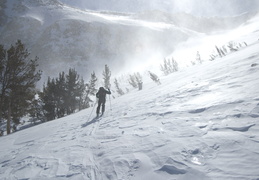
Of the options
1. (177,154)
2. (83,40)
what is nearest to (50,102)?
(177,154)

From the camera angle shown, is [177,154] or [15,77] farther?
[15,77]

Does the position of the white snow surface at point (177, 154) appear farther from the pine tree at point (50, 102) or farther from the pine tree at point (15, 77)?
the pine tree at point (50, 102)

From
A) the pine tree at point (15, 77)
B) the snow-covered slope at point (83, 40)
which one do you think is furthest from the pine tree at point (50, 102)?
the snow-covered slope at point (83, 40)

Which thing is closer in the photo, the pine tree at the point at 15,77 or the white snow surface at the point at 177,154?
the white snow surface at the point at 177,154

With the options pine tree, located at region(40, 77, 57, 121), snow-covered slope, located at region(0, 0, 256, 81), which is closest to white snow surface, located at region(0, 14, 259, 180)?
pine tree, located at region(40, 77, 57, 121)

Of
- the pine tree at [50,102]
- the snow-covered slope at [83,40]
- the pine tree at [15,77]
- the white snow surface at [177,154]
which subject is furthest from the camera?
the snow-covered slope at [83,40]

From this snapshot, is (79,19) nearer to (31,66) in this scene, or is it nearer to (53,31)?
(53,31)

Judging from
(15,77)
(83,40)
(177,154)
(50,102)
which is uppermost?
(83,40)

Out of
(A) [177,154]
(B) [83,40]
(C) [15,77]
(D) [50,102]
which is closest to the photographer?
(A) [177,154]

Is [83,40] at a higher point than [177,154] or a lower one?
higher

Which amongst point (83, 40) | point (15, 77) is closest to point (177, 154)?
point (15, 77)

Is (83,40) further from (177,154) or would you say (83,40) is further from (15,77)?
(177,154)

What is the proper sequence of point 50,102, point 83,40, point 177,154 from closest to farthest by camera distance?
1. point 177,154
2. point 50,102
3. point 83,40

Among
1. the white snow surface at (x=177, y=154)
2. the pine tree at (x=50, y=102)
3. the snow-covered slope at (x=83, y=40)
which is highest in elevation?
the snow-covered slope at (x=83, y=40)
